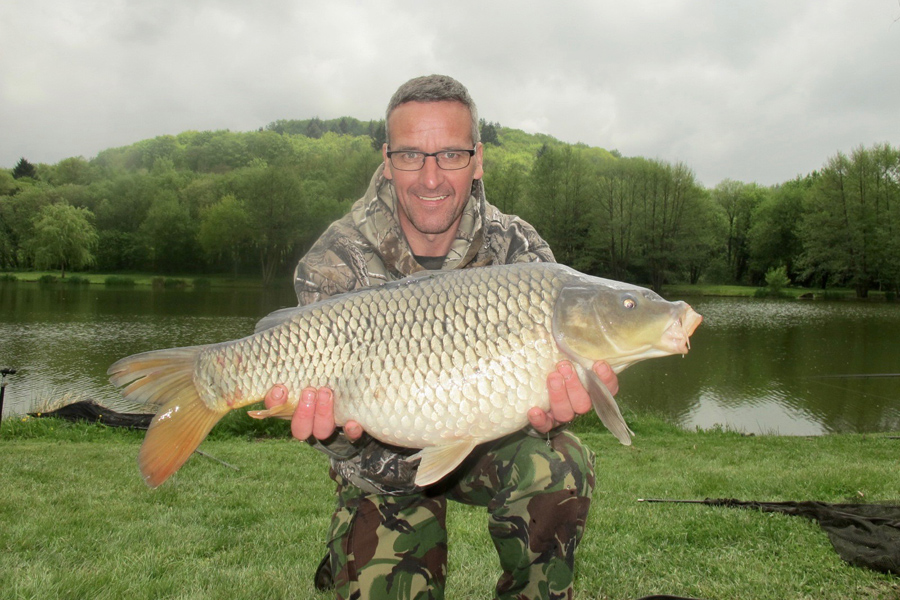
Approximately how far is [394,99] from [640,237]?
1152 inches

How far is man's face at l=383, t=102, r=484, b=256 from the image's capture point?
6.21 ft

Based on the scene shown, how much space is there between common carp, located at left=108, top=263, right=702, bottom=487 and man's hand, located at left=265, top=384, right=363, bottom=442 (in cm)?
2

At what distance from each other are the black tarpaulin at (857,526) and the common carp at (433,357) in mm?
1346

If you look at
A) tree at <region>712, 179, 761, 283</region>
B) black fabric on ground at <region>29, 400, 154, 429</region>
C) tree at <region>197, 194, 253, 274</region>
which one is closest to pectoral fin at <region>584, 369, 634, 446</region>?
black fabric on ground at <region>29, 400, 154, 429</region>

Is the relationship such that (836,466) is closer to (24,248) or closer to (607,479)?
(607,479)

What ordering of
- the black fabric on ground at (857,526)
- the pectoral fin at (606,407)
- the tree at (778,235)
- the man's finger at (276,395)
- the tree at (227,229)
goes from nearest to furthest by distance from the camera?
1. the pectoral fin at (606,407)
2. the man's finger at (276,395)
3. the black fabric on ground at (857,526)
4. the tree at (227,229)
5. the tree at (778,235)

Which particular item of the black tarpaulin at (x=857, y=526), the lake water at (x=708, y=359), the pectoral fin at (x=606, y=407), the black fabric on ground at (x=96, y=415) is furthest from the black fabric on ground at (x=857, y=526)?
the black fabric on ground at (x=96, y=415)

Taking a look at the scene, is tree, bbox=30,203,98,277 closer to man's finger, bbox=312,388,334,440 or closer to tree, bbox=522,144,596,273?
tree, bbox=522,144,596,273

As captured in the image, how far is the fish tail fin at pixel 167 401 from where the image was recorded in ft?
4.93

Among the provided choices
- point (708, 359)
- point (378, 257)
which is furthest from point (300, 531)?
point (708, 359)

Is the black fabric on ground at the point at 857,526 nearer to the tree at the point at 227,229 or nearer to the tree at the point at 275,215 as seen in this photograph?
the tree at the point at 275,215

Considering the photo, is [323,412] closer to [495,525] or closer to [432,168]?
[495,525]

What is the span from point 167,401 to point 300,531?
131 centimetres

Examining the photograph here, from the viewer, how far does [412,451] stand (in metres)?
1.89
